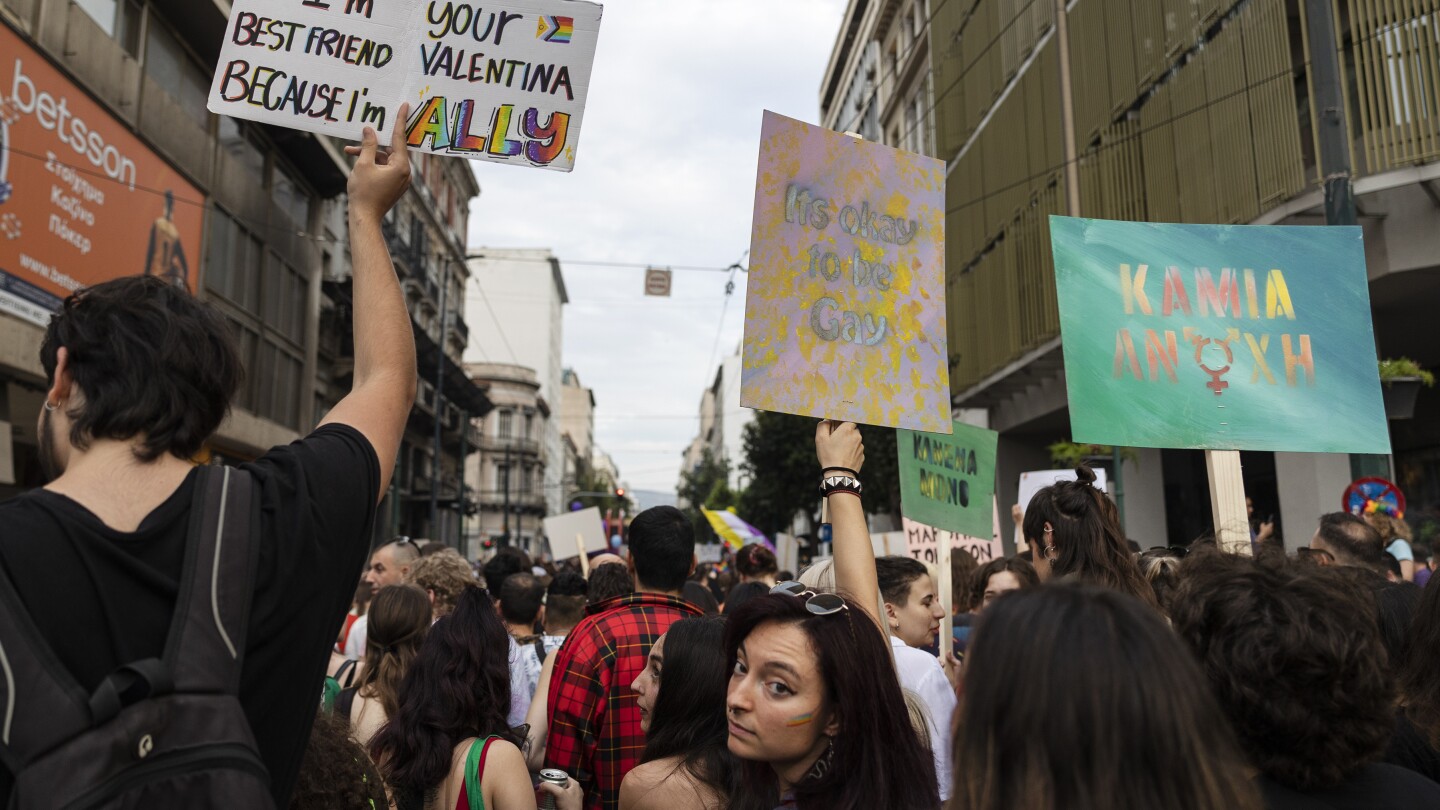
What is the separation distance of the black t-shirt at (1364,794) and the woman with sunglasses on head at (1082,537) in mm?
1338

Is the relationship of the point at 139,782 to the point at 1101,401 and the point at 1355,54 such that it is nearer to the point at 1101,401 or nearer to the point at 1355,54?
the point at 1101,401

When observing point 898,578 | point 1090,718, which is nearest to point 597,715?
point 898,578

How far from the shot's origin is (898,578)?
15.6 ft

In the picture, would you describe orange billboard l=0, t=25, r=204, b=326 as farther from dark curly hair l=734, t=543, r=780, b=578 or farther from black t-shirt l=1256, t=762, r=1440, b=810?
black t-shirt l=1256, t=762, r=1440, b=810

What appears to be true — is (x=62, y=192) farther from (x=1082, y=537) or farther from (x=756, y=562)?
(x=1082, y=537)

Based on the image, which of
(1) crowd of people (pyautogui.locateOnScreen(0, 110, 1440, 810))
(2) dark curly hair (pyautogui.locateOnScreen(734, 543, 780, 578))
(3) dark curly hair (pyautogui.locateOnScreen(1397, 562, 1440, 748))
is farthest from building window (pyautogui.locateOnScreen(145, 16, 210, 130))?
(3) dark curly hair (pyautogui.locateOnScreen(1397, 562, 1440, 748))

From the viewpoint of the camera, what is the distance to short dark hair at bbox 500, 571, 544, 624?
236 inches

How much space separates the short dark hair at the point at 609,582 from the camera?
6043mm

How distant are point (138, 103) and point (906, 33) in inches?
804

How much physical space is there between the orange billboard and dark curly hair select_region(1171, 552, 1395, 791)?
12745mm

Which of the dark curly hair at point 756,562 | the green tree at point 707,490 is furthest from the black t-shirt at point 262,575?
the green tree at point 707,490

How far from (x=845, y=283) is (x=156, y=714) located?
9.45 feet

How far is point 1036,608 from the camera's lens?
5.01ft

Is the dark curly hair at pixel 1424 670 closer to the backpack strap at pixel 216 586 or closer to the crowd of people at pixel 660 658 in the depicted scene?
the crowd of people at pixel 660 658
